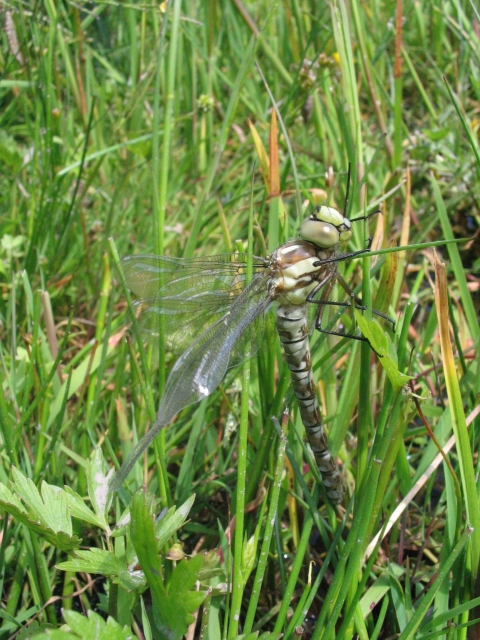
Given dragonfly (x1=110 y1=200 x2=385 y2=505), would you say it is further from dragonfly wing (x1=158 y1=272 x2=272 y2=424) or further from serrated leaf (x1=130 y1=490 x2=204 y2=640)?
serrated leaf (x1=130 y1=490 x2=204 y2=640)

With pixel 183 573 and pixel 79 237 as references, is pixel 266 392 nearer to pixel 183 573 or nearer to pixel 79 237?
pixel 183 573

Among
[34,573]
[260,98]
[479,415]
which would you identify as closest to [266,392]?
[479,415]

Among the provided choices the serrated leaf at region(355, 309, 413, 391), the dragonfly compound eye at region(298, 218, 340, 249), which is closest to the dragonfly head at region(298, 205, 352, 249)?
the dragonfly compound eye at region(298, 218, 340, 249)

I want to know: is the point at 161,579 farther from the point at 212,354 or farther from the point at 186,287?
the point at 186,287

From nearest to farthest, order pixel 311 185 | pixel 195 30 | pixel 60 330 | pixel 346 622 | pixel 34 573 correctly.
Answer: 1. pixel 346 622
2. pixel 34 573
3. pixel 60 330
4. pixel 311 185
5. pixel 195 30

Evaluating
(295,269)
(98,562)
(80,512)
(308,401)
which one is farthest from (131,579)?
(295,269)

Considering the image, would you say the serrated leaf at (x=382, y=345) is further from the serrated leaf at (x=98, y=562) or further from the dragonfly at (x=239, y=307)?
the serrated leaf at (x=98, y=562)
